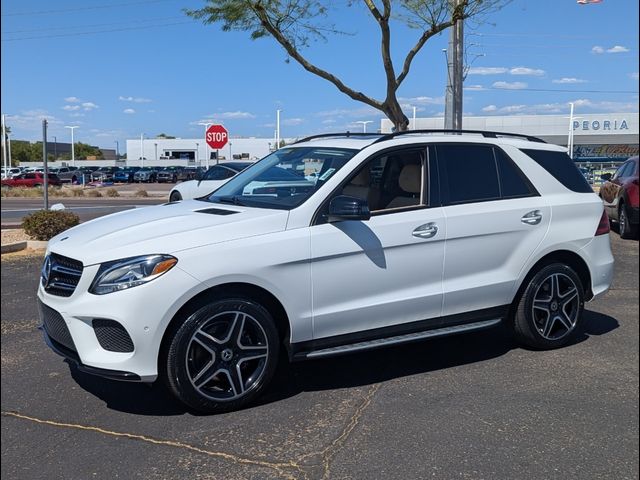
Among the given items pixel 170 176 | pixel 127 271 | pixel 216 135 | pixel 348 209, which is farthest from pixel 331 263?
pixel 170 176

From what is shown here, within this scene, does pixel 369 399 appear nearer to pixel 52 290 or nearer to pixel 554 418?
pixel 554 418

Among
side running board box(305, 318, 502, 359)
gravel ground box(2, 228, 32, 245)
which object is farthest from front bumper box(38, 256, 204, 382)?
gravel ground box(2, 228, 32, 245)

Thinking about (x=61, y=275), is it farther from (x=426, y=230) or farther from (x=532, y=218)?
(x=532, y=218)

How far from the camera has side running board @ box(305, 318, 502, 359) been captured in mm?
4457

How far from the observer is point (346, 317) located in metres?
4.50

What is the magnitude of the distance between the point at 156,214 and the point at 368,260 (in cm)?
159

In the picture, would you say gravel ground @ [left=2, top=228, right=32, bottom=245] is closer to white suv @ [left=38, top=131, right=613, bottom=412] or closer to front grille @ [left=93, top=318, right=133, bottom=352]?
white suv @ [left=38, top=131, right=613, bottom=412]

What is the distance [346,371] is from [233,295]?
131 centimetres

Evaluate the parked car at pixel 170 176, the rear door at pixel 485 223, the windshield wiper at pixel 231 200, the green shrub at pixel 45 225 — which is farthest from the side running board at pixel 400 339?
the parked car at pixel 170 176

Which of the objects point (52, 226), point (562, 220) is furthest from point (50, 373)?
point (52, 226)

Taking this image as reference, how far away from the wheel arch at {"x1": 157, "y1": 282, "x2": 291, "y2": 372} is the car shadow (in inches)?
16.2

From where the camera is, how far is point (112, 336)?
12.8 ft

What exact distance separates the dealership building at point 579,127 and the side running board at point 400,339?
4042 cm

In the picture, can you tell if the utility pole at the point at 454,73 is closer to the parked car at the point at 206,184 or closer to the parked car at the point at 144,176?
the parked car at the point at 206,184
